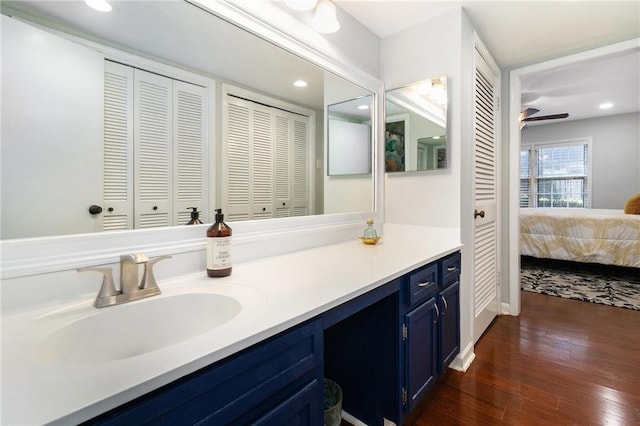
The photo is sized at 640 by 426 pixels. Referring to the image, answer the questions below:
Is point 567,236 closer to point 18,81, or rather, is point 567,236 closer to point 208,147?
point 208,147

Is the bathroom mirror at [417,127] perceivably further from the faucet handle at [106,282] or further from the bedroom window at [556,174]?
the bedroom window at [556,174]

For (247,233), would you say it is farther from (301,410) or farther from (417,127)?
(417,127)

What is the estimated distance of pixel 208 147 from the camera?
1245mm

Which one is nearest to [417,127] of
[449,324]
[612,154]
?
[449,324]

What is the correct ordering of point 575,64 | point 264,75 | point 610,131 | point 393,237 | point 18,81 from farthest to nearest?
1. point 610,131
2. point 575,64
3. point 393,237
4. point 264,75
5. point 18,81

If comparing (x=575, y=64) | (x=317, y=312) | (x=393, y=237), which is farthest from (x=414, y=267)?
(x=575, y=64)

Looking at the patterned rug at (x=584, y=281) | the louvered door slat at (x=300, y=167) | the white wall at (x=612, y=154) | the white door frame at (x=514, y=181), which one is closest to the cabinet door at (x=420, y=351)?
the louvered door slat at (x=300, y=167)

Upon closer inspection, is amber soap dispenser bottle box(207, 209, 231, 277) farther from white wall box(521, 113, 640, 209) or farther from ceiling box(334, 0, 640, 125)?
white wall box(521, 113, 640, 209)

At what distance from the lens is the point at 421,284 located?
143 centimetres

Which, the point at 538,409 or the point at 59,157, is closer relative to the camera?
the point at 59,157

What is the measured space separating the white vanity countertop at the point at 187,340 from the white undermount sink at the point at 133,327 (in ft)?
0.06

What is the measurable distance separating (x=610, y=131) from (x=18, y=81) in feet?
26.1

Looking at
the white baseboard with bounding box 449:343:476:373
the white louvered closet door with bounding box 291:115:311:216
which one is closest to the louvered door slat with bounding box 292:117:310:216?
the white louvered closet door with bounding box 291:115:311:216

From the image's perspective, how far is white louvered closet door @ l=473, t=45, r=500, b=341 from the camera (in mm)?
2207
